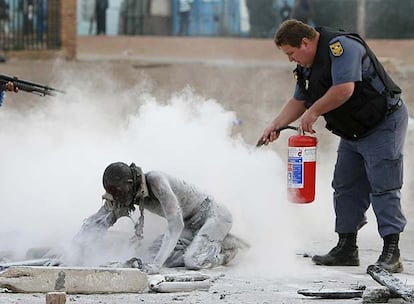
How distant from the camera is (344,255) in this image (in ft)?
26.0

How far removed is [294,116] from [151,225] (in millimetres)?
1299

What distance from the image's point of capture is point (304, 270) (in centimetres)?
766

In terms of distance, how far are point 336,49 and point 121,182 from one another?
1.62 meters

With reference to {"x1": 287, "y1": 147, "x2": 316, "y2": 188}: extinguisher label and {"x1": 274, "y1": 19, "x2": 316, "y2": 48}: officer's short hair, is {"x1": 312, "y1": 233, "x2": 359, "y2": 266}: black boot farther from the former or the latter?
{"x1": 274, "y1": 19, "x2": 316, "y2": 48}: officer's short hair

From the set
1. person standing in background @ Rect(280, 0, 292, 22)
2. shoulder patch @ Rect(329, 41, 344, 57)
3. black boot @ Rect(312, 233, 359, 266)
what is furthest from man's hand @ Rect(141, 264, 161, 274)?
person standing in background @ Rect(280, 0, 292, 22)

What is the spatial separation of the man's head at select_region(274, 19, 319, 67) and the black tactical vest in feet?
0.17

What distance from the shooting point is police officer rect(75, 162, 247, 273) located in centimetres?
736

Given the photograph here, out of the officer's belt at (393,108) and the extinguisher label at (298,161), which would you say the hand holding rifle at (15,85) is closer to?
the extinguisher label at (298,161)

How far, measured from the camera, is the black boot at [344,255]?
7.92 meters

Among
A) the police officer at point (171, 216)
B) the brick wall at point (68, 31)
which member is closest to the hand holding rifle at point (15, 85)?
the police officer at point (171, 216)

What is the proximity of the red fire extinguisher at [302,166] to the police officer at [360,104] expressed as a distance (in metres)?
0.15

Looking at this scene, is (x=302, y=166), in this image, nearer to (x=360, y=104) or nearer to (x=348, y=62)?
(x=360, y=104)

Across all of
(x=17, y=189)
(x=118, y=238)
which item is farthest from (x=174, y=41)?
(x=118, y=238)

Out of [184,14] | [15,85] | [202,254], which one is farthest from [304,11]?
[202,254]
